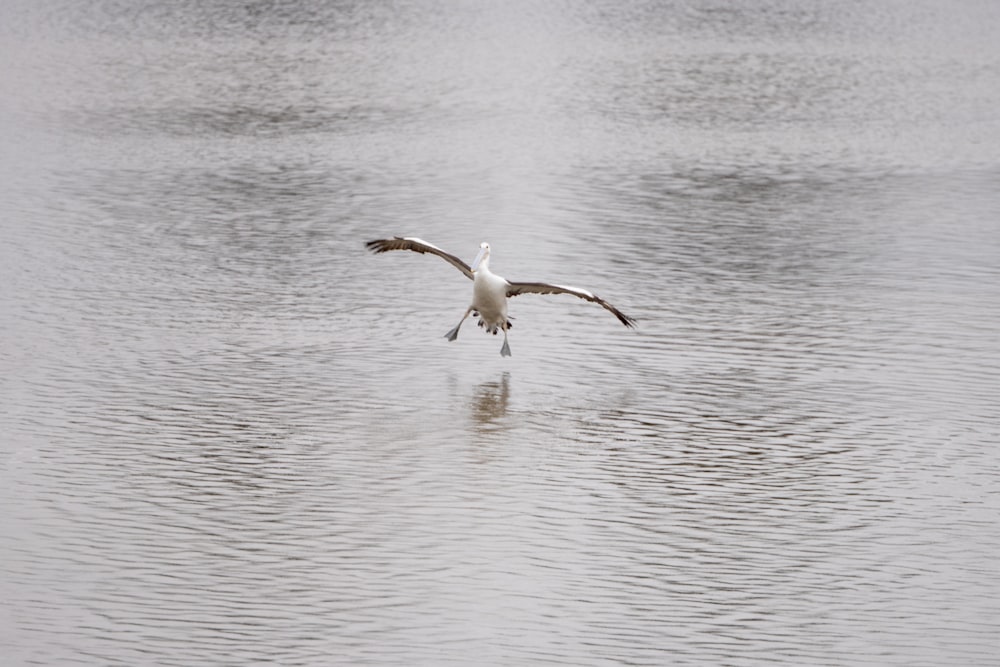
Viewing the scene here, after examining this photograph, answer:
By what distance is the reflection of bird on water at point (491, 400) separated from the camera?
47.9 feet

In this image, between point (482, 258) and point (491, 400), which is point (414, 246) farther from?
point (491, 400)

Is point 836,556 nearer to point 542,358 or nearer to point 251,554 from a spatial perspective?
point 251,554

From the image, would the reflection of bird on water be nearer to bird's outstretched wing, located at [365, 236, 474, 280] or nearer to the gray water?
the gray water

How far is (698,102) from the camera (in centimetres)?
3133

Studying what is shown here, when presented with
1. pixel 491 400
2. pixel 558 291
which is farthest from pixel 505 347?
pixel 491 400

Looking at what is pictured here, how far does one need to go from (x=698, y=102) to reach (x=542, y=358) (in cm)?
1599

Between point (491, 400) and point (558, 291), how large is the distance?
4.47 ft

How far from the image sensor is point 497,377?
15.7 meters

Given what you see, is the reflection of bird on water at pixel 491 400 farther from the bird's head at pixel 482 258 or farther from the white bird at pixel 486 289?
the bird's head at pixel 482 258

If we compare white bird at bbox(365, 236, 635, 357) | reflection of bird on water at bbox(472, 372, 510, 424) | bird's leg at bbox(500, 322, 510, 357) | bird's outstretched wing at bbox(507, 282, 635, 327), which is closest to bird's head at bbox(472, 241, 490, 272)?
white bird at bbox(365, 236, 635, 357)

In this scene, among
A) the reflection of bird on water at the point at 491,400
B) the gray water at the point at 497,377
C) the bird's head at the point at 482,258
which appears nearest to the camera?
the gray water at the point at 497,377

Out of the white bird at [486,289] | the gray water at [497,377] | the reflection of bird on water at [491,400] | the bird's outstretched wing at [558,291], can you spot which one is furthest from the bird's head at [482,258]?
the reflection of bird on water at [491,400]

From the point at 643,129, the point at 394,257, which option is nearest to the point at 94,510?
the point at 394,257

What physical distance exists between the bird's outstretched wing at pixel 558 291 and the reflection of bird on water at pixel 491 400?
85 centimetres
